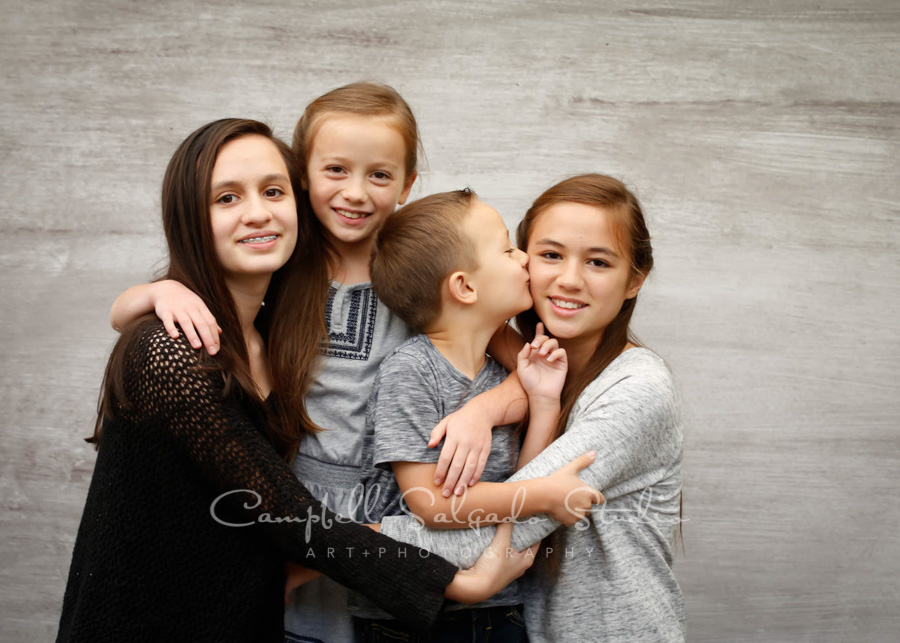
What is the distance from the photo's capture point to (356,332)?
1.78m

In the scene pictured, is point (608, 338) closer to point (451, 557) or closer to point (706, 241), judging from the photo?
point (451, 557)

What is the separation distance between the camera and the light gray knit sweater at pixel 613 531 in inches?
59.2

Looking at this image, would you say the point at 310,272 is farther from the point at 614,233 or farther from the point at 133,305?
the point at 614,233

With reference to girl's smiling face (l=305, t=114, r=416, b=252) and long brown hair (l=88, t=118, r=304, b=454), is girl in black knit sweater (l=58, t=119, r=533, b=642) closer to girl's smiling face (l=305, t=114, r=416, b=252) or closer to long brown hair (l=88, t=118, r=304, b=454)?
long brown hair (l=88, t=118, r=304, b=454)

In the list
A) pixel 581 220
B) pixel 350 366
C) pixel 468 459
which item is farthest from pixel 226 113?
pixel 468 459

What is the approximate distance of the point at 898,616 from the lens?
292 centimetres

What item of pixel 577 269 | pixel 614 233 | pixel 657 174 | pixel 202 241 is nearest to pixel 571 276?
pixel 577 269

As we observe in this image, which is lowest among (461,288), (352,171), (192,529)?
(192,529)

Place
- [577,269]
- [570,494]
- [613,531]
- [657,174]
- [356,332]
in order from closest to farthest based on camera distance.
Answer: [570,494], [613,531], [577,269], [356,332], [657,174]

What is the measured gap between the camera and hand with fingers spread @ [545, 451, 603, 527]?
56.6 inches

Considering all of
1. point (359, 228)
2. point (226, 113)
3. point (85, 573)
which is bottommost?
point (85, 573)

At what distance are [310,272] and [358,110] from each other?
14.9 inches

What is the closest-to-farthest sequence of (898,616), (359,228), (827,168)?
(359,228), (827,168), (898,616)

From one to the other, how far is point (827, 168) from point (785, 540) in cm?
131
